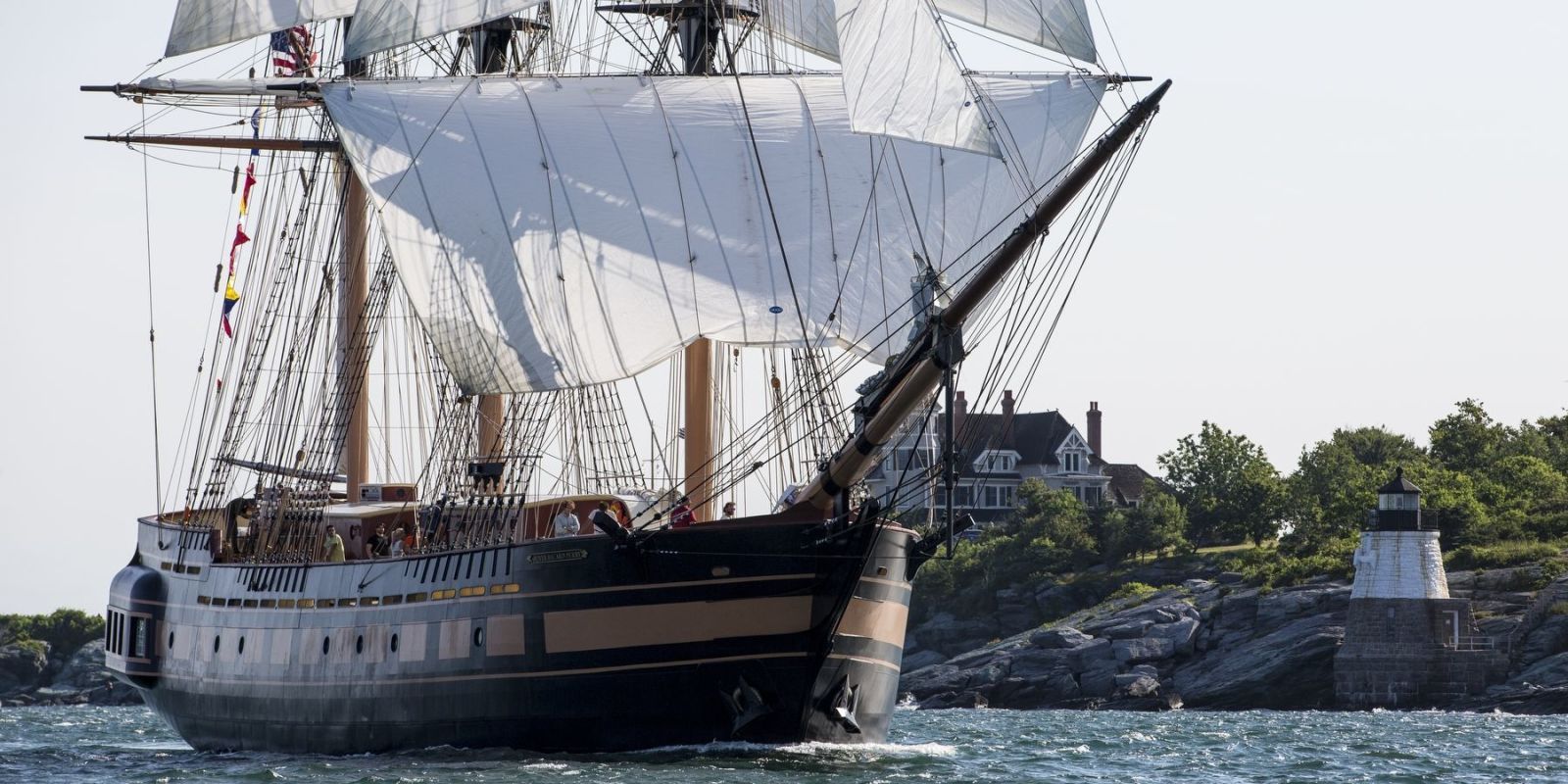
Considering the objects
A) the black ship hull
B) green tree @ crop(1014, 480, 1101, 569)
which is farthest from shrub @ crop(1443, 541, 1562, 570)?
the black ship hull

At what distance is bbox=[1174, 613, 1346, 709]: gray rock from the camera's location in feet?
269

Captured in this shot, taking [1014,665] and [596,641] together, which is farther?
[1014,665]

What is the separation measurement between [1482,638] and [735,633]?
161 feet

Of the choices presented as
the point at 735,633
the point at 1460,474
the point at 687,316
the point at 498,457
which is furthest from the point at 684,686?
the point at 1460,474

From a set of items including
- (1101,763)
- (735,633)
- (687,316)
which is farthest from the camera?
(687,316)

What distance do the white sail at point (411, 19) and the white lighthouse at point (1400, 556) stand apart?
40.9 meters

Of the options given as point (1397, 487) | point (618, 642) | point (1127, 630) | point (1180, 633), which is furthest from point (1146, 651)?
point (618, 642)

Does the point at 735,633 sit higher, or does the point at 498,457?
the point at 498,457

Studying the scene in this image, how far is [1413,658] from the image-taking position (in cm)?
7962

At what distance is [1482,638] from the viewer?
8081 centimetres

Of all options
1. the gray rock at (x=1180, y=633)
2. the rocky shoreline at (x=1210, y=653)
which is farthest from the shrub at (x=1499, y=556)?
the gray rock at (x=1180, y=633)

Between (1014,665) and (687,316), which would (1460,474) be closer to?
(1014,665)

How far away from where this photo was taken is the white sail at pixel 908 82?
3709 centimetres

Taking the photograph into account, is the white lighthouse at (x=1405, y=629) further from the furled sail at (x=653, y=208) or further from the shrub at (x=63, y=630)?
the shrub at (x=63, y=630)
